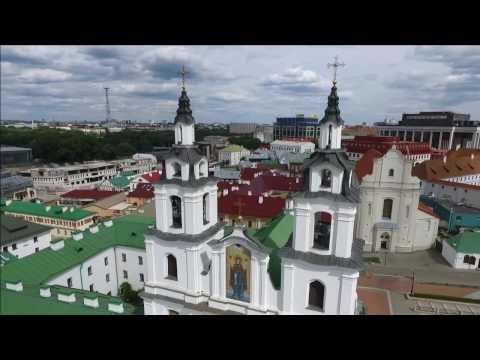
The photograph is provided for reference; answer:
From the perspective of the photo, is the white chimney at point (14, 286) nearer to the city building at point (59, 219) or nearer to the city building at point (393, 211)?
the city building at point (59, 219)

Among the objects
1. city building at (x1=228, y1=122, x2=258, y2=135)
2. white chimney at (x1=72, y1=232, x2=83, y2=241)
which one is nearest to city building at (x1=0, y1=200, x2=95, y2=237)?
white chimney at (x1=72, y1=232, x2=83, y2=241)

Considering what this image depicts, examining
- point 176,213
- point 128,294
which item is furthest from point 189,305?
point 128,294

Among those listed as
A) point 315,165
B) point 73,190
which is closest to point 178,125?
point 315,165

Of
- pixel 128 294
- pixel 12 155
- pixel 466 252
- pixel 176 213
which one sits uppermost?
pixel 12 155

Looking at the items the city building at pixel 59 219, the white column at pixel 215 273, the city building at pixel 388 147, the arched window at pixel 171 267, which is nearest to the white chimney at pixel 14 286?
the arched window at pixel 171 267

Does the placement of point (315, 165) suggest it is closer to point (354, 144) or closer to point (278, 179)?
point (278, 179)

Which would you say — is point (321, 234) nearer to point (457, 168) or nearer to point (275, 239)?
point (275, 239)

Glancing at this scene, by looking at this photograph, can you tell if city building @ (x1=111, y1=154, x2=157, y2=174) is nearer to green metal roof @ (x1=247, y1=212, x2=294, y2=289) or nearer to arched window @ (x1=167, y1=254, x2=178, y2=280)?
green metal roof @ (x1=247, y1=212, x2=294, y2=289)
